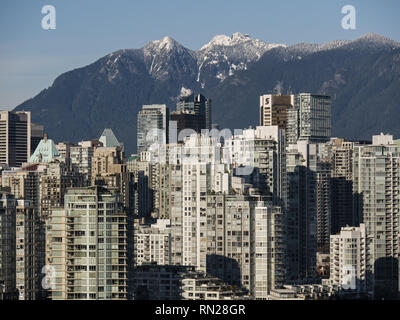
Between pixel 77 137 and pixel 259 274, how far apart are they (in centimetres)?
7310

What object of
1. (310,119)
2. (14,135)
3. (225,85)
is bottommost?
(14,135)

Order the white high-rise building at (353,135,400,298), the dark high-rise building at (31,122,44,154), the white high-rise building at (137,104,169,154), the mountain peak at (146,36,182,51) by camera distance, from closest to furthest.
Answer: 1. the white high-rise building at (353,135,400,298)
2. the white high-rise building at (137,104,169,154)
3. the dark high-rise building at (31,122,44,154)
4. the mountain peak at (146,36,182,51)

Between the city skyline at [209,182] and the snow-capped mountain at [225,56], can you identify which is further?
the snow-capped mountain at [225,56]

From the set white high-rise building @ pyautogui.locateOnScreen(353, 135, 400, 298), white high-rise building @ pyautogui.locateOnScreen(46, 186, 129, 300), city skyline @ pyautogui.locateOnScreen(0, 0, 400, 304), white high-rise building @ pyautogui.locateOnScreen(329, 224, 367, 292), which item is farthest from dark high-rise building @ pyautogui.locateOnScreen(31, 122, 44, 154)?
white high-rise building @ pyautogui.locateOnScreen(46, 186, 129, 300)

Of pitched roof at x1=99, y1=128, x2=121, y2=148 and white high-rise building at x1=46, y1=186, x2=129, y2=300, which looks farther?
pitched roof at x1=99, y1=128, x2=121, y2=148

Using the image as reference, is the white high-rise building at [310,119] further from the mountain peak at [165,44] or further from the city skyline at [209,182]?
the mountain peak at [165,44]

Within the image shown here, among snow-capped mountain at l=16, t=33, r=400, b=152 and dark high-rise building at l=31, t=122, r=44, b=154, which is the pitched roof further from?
dark high-rise building at l=31, t=122, r=44, b=154

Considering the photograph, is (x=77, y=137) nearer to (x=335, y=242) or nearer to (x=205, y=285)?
(x=335, y=242)

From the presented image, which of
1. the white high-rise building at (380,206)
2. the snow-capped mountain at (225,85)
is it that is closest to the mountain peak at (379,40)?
the snow-capped mountain at (225,85)

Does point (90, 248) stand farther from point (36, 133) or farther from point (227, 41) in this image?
Answer: point (227, 41)

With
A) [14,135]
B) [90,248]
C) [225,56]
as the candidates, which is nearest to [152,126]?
[14,135]

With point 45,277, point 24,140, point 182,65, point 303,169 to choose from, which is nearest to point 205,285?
point 45,277

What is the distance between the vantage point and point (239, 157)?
7438 cm

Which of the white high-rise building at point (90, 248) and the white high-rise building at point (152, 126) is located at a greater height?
the white high-rise building at point (152, 126)
